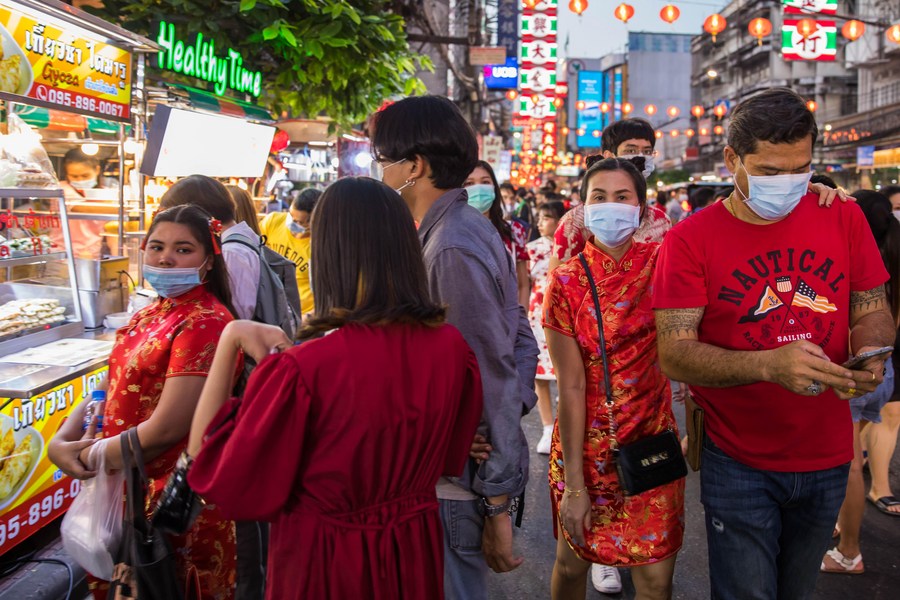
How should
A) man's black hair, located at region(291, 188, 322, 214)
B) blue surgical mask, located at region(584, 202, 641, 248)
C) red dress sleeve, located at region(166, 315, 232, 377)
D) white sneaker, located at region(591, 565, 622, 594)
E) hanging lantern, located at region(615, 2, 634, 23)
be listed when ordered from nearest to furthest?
red dress sleeve, located at region(166, 315, 232, 377), blue surgical mask, located at region(584, 202, 641, 248), white sneaker, located at region(591, 565, 622, 594), man's black hair, located at region(291, 188, 322, 214), hanging lantern, located at region(615, 2, 634, 23)

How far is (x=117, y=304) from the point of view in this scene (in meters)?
5.17

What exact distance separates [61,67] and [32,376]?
7.08 feet

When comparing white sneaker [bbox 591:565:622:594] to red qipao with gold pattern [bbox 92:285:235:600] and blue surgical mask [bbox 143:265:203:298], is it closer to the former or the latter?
red qipao with gold pattern [bbox 92:285:235:600]

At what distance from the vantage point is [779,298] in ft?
7.81

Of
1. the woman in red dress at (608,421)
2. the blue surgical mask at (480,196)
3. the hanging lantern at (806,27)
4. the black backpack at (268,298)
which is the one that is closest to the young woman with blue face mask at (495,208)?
the blue surgical mask at (480,196)

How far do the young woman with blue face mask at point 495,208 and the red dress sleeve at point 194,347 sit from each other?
2.40m

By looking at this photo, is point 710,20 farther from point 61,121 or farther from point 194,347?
point 194,347

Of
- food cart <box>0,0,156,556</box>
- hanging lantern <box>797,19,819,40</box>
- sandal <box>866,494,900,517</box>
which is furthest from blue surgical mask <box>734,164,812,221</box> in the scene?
hanging lantern <box>797,19,819,40</box>

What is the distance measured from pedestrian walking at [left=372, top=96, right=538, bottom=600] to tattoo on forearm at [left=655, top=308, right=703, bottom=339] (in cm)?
51

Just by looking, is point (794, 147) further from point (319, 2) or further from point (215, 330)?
point (319, 2)

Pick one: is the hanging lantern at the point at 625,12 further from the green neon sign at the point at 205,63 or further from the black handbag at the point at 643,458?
the black handbag at the point at 643,458

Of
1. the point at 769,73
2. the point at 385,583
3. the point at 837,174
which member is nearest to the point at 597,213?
the point at 385,583

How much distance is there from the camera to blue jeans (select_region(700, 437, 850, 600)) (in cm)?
244

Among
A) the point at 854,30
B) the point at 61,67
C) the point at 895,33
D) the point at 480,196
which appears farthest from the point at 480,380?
the point at 854,30
